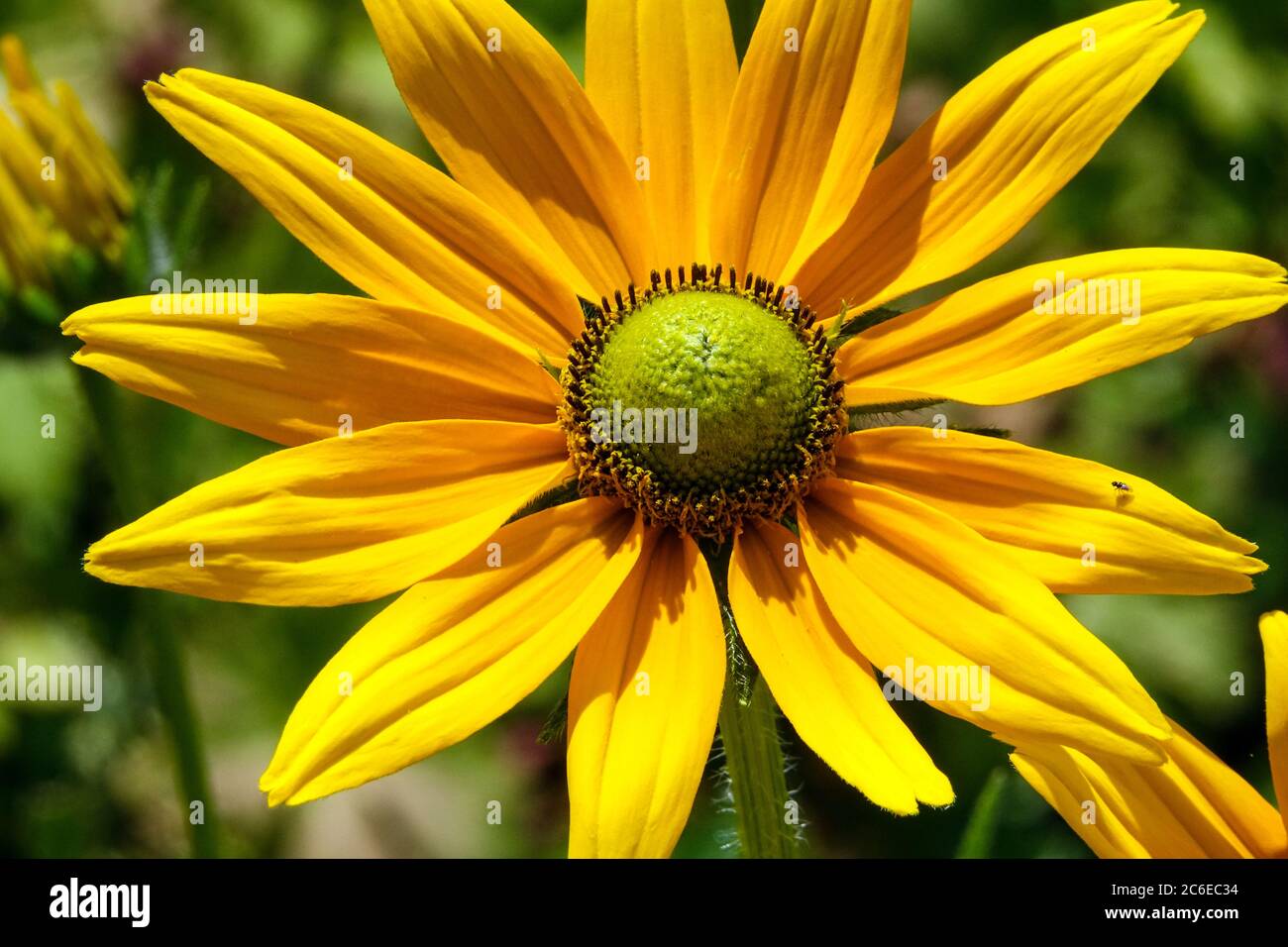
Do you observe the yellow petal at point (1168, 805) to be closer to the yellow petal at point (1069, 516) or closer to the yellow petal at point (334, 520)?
the yellow petal at point (1069, 516)

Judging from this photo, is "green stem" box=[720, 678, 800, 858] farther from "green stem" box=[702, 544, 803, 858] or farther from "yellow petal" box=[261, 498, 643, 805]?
"yellow petal" box=[261, 498, 643, 805]

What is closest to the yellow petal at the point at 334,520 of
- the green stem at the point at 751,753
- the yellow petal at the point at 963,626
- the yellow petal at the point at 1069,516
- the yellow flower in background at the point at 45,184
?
the green stem at the point at 751,753

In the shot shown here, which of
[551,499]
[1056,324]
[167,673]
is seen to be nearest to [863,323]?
[1056,324]

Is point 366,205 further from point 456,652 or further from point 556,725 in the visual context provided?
point 556,725

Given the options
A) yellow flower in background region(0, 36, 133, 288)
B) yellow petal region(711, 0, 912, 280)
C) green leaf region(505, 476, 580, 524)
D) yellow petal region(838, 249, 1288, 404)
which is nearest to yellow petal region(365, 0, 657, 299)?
yellow petal region(711, 0, 912, 280)

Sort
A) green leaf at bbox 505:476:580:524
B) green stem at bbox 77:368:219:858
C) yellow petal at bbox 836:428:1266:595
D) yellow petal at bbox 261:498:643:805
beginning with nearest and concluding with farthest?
yellow petal at bbox 261:498:643:805 → yellow petal at bbox 836:428:1266:595 → green leaf at bbox 505:476:580:524 → green stem at bbox 77:368:219:858
